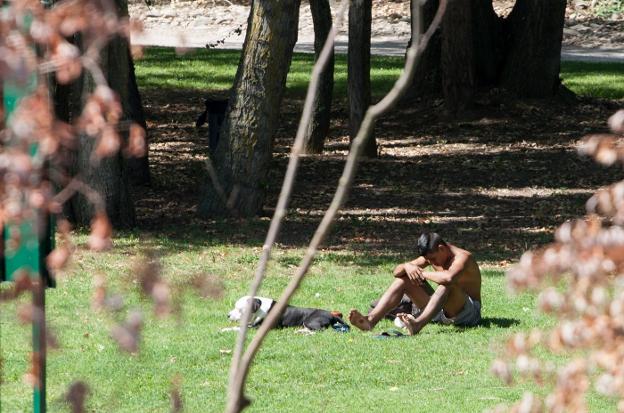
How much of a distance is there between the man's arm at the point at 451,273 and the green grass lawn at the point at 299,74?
13.5 m

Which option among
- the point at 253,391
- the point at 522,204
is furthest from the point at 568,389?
the point at 522,204

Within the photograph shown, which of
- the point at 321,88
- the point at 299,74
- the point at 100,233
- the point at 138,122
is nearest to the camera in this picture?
the point at 100,233

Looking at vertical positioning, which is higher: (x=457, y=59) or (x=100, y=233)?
(x=100, y=233)

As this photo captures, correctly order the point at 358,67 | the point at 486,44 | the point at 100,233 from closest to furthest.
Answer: the point at 100,233, the point at 358,67, the point at 486,44

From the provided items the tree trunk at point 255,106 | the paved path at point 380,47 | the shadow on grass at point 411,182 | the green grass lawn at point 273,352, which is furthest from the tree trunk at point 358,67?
the paved path at point 380,47

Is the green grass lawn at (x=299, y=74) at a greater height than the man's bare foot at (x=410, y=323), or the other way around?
the man's bare foot at (x=410, y=323)

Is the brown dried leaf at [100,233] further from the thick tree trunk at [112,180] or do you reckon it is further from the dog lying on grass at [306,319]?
the thick tree trunk at [112,180]

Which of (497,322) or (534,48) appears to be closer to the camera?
(497,322)

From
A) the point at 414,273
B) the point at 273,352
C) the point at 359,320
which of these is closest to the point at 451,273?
the point at 414,273

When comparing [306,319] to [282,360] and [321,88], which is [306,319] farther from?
[321,88]

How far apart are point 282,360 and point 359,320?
3.21 feet

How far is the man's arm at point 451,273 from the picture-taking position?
8.97 metres

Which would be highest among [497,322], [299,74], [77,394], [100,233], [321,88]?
[100,233]

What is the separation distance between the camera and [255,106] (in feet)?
44.6
